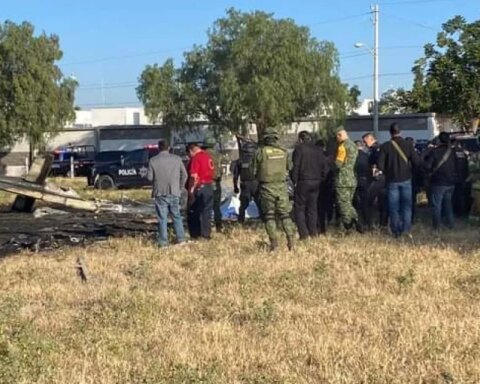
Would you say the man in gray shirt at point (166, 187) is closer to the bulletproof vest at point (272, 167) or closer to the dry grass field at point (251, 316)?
the dry grass field at point (251, 316)

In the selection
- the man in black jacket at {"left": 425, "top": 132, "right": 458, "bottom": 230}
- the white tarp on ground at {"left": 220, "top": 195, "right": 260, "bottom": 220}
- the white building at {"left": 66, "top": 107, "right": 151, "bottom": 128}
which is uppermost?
the white building at {"left": 66, "top": 107, "right": 151, "bottom": 128}

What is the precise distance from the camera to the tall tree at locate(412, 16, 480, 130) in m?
34.8

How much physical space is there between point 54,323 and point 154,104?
42.4 metres

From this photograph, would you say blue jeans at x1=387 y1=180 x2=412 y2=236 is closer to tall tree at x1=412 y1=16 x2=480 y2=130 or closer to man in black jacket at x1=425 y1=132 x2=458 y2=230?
man in black jacket at x1=425 y1=132 x2=458 y2=230

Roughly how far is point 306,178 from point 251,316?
5628 millimetres

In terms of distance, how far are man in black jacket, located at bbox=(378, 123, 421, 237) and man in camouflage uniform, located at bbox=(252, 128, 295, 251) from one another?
2.09 meters

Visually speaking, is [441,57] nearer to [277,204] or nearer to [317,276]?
[277,204]

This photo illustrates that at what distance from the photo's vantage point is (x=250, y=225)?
16.2 m

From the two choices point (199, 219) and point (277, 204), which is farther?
point (199, 219)

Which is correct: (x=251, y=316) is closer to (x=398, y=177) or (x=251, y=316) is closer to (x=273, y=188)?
(x=273, y=188)

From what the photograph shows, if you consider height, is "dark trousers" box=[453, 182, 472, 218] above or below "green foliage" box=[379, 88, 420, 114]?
below

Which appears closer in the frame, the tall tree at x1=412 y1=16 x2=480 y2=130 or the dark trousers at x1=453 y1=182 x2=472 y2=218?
the dark trousers at x1=453 y1=182 x2=472 y2=218

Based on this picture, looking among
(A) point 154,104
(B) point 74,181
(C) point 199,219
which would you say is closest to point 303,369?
(C) point 199,219

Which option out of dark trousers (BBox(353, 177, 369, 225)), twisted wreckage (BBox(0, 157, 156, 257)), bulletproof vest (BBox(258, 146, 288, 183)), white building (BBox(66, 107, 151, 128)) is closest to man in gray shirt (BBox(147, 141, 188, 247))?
bulletproof vest (BBox(258, 146, 288, 183))
